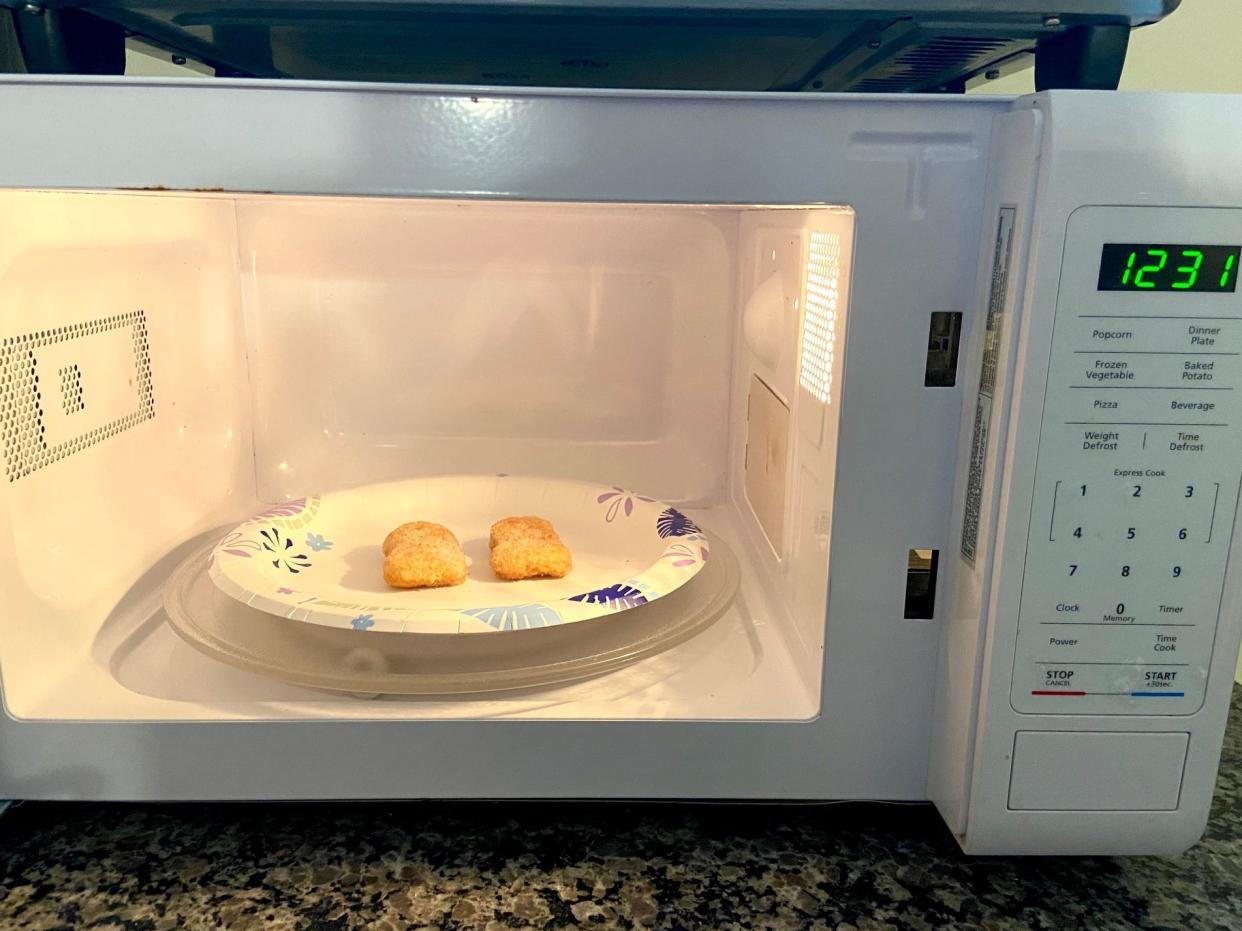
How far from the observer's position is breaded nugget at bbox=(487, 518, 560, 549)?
851 mm

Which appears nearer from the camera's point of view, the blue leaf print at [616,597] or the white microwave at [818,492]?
the white microwave at [818,492]

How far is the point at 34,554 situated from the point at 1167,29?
3.94ft

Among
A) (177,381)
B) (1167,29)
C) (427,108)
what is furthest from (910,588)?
(1167,29)

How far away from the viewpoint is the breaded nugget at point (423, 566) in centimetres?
80

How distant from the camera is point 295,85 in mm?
491

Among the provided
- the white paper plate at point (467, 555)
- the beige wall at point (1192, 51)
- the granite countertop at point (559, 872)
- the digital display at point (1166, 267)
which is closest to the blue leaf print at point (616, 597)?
the white paper plate at point (467, 555)

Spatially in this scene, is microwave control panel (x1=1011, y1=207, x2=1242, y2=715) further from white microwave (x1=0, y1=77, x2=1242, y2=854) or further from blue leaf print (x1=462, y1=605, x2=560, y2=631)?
blue leaf print (x1=462, y1=605, x2=560, y2=631)

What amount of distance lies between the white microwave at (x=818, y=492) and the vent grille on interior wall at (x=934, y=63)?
0.15 meters

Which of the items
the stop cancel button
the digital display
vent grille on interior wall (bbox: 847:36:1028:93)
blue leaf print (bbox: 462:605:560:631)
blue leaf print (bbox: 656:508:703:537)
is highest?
vent grille on interior wall (bbox: 847:36:1028:93)

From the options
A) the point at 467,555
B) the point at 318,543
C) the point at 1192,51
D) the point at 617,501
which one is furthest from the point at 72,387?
the point at 1192,51

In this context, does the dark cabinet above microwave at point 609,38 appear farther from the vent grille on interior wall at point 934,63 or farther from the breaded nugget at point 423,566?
the breaded nugget at point 423,566

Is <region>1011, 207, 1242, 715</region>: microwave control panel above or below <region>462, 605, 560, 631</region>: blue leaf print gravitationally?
above

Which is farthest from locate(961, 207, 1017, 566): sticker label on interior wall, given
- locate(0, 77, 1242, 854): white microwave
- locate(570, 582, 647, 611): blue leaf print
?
locate(570, 582, 647, 611): blue leaf print

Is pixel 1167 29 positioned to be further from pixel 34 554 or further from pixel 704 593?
pixel 34 554
